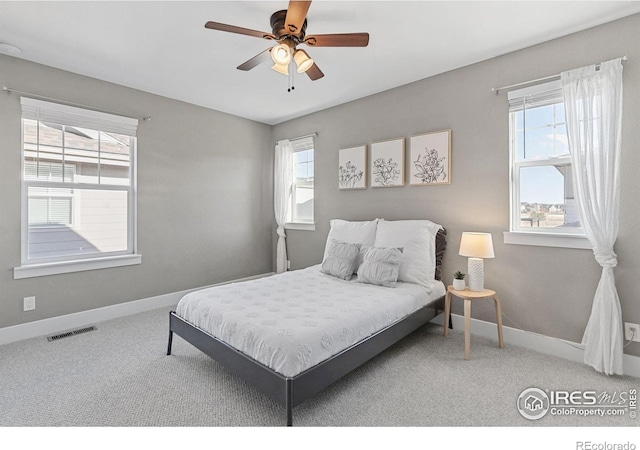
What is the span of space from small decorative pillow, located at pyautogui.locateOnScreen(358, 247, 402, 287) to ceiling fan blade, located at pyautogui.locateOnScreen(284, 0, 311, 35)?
1977 mm

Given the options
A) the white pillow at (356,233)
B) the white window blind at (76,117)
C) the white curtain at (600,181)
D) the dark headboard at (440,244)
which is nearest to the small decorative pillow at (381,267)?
the white pillow at (356,233)

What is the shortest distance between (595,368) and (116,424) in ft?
10.6

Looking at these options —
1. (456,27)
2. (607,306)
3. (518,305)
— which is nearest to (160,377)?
(518,305)

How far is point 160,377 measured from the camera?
7.44ft

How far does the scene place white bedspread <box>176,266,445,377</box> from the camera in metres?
1.78

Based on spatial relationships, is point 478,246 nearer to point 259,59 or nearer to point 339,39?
point 339,39

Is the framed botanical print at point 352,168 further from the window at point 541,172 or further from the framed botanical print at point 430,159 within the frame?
the window at point 541,172

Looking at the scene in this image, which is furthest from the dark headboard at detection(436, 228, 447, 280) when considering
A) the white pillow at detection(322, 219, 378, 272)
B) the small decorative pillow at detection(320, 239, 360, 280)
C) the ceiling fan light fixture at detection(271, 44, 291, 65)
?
the ceiling fan light fixture at detection(271, 44, 291, 65)

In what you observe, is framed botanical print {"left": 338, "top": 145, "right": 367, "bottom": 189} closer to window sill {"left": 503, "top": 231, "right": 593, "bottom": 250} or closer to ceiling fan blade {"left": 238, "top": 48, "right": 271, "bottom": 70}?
window sill {"left": 503, "top": 231, "right": 593, "bottom": 250}

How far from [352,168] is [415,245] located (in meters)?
1.43

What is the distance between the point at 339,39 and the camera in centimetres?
206

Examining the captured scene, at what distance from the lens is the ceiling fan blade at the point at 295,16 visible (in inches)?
69.0
